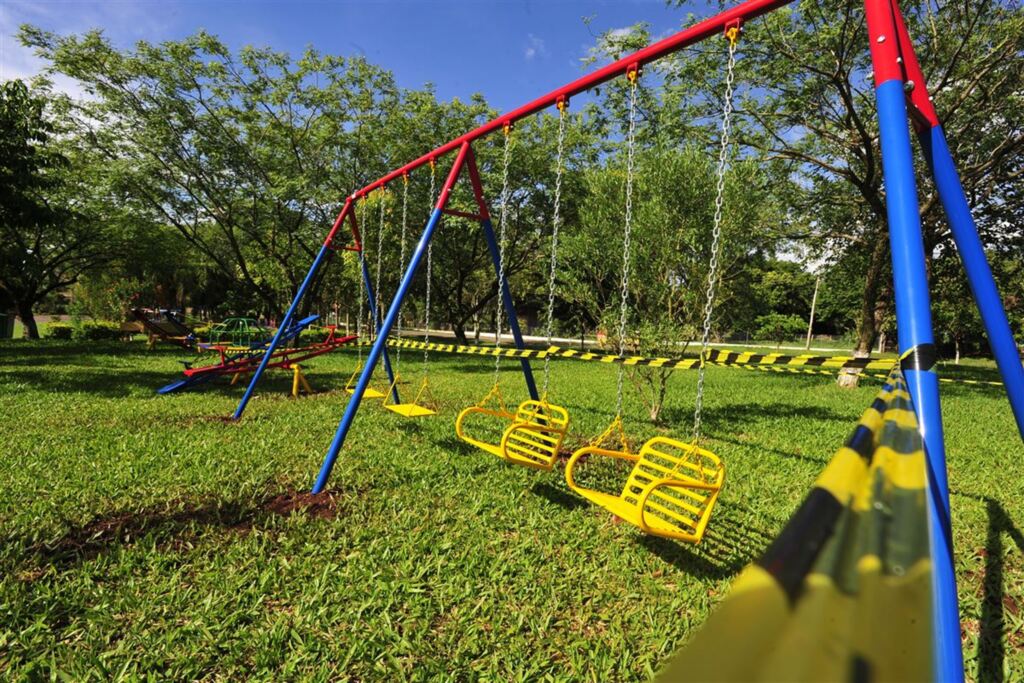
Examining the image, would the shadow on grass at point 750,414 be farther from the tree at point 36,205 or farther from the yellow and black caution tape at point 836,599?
the tree at point 36,205

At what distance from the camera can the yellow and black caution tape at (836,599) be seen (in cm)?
58

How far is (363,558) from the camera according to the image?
10.9ft

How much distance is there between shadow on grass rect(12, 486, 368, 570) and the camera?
3.27m

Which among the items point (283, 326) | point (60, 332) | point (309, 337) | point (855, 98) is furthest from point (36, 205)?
point (855, 98)

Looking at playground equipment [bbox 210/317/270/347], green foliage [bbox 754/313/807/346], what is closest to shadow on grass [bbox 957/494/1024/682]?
playground equipment [bbox 210/317/270/347]

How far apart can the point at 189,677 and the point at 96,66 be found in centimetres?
1823

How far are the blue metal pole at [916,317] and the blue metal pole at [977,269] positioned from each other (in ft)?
2.16

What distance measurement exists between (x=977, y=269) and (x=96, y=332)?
2709cm

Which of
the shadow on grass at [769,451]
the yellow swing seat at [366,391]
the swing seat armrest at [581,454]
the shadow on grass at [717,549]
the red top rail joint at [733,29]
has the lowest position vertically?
the shadow on grass at [769,451]

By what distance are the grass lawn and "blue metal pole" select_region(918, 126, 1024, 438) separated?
1.45m

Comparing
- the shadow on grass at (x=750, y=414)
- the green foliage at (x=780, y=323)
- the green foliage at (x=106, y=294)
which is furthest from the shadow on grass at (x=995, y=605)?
the green foliage at (x=780, y=323)

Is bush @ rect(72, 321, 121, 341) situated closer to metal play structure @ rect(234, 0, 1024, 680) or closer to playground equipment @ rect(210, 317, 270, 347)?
playground equipment @ rect(210, 317, 270, 347)

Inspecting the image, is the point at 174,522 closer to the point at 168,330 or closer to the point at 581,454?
the point at 581,454

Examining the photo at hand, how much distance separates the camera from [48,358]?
13.1 m
